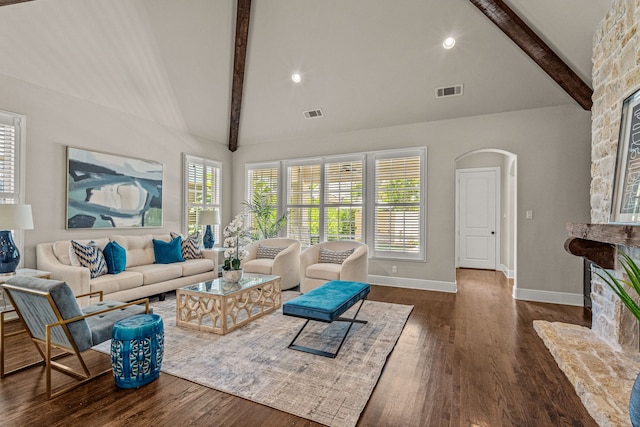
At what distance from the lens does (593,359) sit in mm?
2559

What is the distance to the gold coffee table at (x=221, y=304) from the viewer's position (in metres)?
3.31

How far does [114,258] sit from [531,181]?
5952 millimetres

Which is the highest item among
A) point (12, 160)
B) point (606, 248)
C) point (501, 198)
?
point (12, 160)

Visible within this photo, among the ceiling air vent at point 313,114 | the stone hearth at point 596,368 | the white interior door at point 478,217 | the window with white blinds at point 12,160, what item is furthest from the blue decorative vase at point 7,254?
the white interior door at point 478,217

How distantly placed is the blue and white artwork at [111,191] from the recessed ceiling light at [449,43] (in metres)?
4.84

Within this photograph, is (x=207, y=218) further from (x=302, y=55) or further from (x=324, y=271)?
(x=302, y=55)

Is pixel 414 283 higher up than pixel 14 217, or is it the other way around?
pixel 14 217

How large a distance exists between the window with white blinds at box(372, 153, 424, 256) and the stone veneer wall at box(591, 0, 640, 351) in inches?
98.6

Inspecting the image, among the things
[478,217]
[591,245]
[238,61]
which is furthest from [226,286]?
[478,217]

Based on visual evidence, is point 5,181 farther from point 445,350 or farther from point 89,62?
point 445,350

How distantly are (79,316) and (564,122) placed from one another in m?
6.05

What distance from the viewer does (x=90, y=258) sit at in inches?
155

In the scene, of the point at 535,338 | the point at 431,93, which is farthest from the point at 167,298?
the point at 431,93

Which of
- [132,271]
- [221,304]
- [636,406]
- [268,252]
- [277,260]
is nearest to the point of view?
[636,406]
